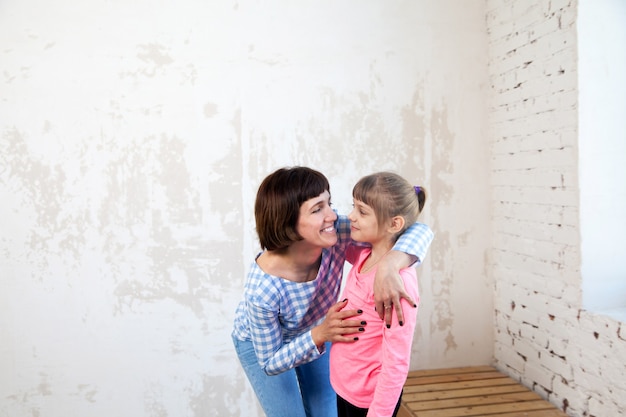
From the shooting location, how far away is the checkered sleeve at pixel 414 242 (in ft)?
5.42

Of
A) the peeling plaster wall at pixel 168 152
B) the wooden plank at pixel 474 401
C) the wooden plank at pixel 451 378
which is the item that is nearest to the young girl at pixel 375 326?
the wooden plank at pixel 474 401

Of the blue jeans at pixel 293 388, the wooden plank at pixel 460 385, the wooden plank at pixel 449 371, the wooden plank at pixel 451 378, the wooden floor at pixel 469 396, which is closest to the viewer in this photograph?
the blue jeans at pixel 293 388

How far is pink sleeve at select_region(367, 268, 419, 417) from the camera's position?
57.2 inches

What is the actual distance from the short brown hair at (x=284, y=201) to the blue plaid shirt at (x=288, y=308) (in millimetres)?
143

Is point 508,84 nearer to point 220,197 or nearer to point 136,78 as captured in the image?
point 220,197

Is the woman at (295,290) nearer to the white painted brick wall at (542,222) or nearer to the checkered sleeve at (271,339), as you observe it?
the checkered sleeve at (271,339)

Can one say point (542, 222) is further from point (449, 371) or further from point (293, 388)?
point (293, 388)

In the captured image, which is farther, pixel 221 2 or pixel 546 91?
pixel 221 2

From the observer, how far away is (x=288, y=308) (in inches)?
70.5

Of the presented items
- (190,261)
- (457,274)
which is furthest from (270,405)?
(457,274)

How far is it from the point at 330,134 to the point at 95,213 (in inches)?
53.5

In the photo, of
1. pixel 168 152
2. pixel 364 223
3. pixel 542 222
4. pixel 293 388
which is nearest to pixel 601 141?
pixel 542 222

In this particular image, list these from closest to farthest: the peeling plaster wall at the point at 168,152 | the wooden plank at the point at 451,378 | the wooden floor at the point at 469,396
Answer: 1. the wooden floor at the point at 469,396
2. the peeling plaster wall at the point at 168,152
3. the wooden plank at the point at 451,378

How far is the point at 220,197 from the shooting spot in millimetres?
2982
